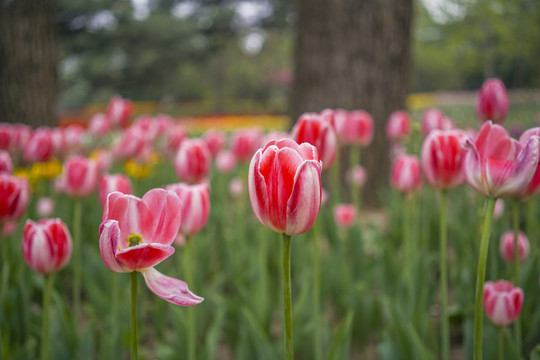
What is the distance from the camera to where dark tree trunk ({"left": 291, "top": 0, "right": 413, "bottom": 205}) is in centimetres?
385

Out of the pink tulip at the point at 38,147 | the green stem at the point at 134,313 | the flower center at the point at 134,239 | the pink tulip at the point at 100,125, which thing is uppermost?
the pink tulip at the point at 100,125

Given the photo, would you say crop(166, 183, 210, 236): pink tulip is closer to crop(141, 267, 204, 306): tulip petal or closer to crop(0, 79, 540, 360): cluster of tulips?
crop(0, 79, 540, 360): cluster of tulips

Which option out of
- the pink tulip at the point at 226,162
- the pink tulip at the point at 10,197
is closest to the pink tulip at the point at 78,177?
the pink tulip at the point at 10,197

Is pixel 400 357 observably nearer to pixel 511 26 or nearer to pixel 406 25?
pixel 406 25

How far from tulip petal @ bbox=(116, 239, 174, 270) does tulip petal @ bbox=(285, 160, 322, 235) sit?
0.60ft

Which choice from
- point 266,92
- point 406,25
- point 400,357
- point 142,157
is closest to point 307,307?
point 400,357

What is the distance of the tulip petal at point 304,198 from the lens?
684mm

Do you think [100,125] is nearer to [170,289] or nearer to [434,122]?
[434,122]

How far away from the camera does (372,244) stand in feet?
9.75

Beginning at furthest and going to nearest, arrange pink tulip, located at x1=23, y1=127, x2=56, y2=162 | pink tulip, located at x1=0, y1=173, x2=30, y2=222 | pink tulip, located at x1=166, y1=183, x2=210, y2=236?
pink tulip, located at x1=23, y1=127, x2=56, y2=162
pink tulip, located at x1=0, y1=173, x2=30, y2=222
pink tulip, located at x1=166, y1=183, x2=210, y2=236

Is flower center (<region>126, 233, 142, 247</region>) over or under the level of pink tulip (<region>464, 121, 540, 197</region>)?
under

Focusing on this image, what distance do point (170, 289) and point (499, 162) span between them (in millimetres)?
569

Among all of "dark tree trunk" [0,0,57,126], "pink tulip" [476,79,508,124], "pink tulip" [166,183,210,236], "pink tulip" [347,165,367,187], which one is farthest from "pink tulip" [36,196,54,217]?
"pink tulip" [476,79,508,124]

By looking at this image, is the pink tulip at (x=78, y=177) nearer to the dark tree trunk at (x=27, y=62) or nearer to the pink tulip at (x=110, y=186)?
the pink tulip at (x=110, y=186)
